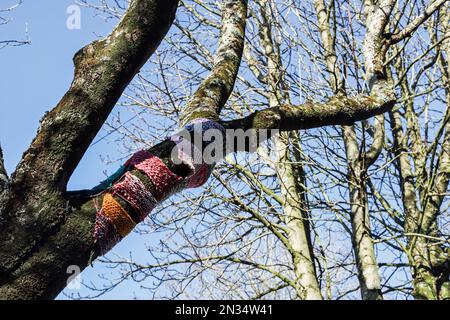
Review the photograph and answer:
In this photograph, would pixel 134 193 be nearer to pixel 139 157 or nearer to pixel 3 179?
pixel 139 157

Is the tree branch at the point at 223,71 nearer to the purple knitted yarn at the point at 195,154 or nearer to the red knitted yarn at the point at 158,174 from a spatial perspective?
the purple knitted yarn at the point at 195,154

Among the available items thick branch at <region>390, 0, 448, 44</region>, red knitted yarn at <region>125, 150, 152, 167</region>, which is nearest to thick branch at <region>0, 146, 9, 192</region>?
red knitted yarn at <region>125, 150, 152, 167</region>

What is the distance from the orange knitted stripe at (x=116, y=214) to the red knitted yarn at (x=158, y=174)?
150mm

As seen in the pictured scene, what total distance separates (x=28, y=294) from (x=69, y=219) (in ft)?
0.87

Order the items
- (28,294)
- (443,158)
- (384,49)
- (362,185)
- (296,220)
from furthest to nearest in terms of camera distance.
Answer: (443,158), (296,220), (362,185), (384,49), (28,294)

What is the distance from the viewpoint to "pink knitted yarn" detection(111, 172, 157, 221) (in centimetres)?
203

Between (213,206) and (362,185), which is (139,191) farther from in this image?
(213,206)

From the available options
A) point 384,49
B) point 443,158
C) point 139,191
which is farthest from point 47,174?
point 443,158

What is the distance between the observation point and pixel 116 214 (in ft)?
6.49

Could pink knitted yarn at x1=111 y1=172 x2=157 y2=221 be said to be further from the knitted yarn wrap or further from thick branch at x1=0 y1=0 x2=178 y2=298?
thick branch at x1=0 y1=0 x2=178 y2=298

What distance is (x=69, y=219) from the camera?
187 cm

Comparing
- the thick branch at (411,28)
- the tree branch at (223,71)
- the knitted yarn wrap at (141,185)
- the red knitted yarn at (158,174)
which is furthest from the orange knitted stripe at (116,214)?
the thick branch at (411,28)

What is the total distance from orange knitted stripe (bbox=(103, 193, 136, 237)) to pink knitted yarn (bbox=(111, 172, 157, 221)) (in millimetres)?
38

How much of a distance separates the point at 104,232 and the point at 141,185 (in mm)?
226
